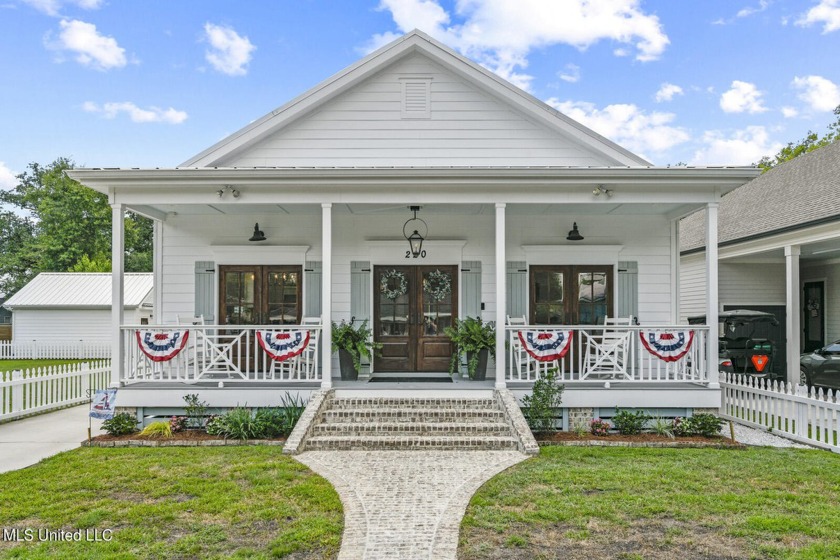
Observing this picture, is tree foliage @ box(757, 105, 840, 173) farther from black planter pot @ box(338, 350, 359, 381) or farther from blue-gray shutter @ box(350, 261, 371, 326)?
black planter pot @ box(338, 350, 359, 381)

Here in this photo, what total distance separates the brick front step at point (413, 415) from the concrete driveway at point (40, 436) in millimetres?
3451

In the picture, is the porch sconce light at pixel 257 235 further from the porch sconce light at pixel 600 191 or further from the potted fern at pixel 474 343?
the porch sconce light at pixel 600 191

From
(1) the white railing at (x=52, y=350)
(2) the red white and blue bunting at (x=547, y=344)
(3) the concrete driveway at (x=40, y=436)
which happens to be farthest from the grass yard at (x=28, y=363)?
(2) the red white and blue bunting at (x=547, y=344)

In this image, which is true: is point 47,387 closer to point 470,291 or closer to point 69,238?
point 470,291

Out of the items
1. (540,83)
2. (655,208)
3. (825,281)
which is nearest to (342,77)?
(655,208)

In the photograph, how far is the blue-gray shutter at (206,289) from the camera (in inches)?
361

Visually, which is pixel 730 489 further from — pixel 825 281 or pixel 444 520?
pixel 825 281

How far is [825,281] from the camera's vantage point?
1371cm

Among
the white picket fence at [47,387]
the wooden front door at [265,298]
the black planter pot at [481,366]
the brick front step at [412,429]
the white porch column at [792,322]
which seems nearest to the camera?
the brick front step at [412,429]

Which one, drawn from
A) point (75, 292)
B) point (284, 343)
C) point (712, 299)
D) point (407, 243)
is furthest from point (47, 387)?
point (75, 292)

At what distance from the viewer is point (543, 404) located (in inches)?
270

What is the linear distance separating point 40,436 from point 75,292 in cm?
1597

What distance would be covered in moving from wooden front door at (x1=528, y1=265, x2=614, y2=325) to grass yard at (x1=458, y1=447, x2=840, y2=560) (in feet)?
11.1

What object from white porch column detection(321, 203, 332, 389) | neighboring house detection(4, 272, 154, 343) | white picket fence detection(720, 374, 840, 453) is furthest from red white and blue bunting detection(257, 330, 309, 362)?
neighboring house detection(4, 272, 154, 343)
